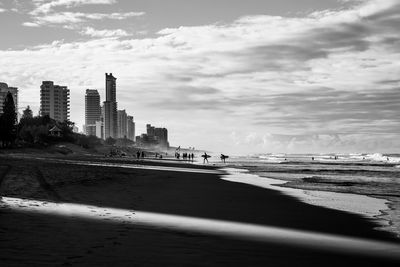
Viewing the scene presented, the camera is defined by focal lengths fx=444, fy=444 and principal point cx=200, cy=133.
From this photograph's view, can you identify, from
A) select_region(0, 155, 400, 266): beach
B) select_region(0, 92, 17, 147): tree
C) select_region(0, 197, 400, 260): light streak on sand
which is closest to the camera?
select_region(0, 155, 400, 266): beach

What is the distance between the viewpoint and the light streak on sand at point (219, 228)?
1054 cm

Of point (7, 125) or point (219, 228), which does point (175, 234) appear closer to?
point (219, 228)

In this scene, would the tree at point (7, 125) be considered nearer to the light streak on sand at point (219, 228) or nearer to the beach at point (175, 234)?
the beach at point (175, 234)

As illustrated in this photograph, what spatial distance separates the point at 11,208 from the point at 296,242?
332 inches

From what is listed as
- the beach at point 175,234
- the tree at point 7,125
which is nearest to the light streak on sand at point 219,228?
the beach at point 175,234

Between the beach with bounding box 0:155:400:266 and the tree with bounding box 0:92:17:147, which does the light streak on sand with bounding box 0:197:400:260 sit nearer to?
the beach with bounding box 0:155:400:266

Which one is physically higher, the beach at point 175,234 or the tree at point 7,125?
the tree at point 7,125

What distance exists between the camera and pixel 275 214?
1661 centimetres

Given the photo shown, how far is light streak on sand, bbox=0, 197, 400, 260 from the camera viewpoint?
10539 mm

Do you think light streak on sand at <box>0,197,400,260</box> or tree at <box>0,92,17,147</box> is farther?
tree at <box>0,92,17,147</box>

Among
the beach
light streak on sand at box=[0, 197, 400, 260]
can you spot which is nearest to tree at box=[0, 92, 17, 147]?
the beach

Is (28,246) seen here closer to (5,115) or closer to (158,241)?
(158,241)

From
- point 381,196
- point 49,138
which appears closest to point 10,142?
point 49,138

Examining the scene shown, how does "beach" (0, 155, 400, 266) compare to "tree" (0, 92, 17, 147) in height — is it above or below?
below
